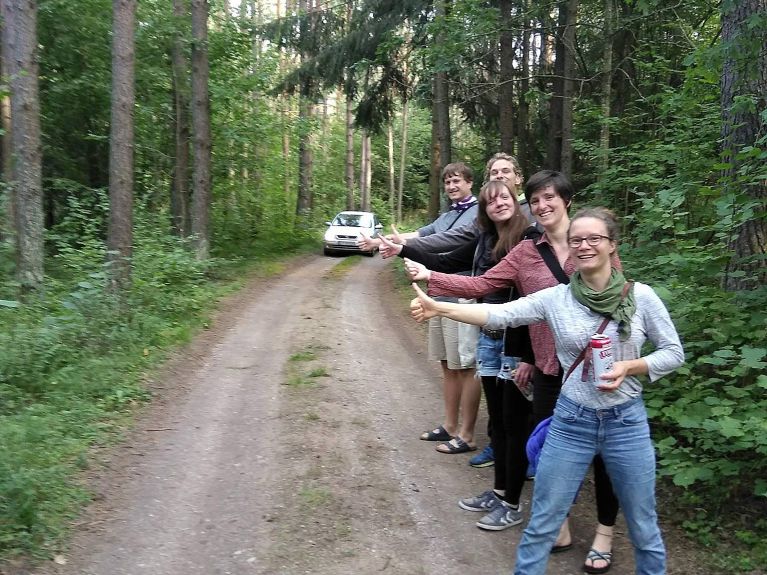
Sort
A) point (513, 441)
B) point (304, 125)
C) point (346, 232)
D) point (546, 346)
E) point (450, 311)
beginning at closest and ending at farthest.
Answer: point (450, 311) → point (546, 346) → point (513, 441) → point (304, 125) → point (346, 232)

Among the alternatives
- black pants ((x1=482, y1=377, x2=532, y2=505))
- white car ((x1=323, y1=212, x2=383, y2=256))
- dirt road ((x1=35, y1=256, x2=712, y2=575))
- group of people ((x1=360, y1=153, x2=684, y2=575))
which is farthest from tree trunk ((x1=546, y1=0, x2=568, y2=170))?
black pants ((x1=482, y1=377, x2=532, y2=505))

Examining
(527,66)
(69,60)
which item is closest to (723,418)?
(527,66)

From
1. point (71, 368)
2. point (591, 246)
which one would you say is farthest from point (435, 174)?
point (591, 246)

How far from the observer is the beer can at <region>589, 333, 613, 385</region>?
2598mm

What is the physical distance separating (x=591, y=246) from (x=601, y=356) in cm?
48

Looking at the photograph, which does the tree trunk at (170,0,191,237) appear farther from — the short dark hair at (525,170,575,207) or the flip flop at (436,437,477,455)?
the short dark hair at (525,170,575,207)

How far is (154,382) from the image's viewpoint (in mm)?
6715

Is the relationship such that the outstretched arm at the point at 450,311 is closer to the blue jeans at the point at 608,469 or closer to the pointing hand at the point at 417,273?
the pointing hand at the point at 417,273

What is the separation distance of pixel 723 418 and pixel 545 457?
1308mm

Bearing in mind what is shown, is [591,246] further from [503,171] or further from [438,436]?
[438,436]

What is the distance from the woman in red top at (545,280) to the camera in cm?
334

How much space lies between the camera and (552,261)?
3354 mm

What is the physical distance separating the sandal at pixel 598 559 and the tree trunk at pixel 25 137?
8.71 m

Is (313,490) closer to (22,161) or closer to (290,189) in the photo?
(22,161)
